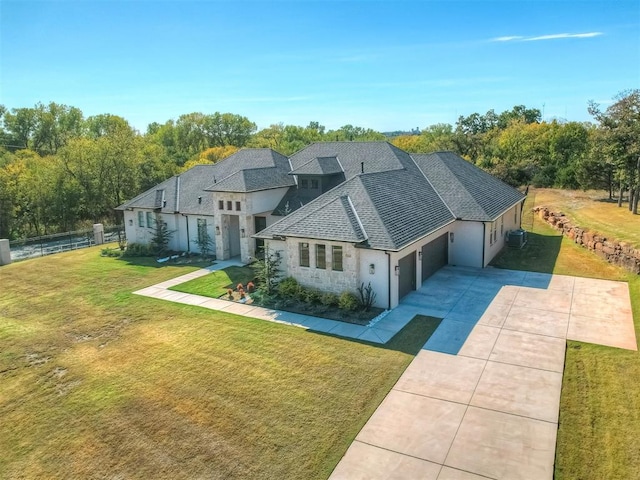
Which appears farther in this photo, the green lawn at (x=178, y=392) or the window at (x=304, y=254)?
the window at (x=304, y=254)

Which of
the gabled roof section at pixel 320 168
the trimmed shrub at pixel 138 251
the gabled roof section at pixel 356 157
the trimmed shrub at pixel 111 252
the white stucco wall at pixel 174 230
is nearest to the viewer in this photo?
the gabled roof section at pixel 320 168

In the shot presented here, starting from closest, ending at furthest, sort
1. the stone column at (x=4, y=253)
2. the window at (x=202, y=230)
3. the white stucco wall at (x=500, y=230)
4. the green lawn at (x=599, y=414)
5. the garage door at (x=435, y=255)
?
the green lawn at (x=599, y=414)
the garage door at (x=435, y=255)
the white stucco wall at (x=500, y=230)
the window at (x=202, y=230)
the stone column at (x=4, y=253)

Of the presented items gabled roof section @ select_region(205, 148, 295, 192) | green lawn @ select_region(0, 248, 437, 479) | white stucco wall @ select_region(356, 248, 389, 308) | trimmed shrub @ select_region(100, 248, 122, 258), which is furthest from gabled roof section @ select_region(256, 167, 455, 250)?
trimmed shrub @ select_region(100, 248, 122, 258)

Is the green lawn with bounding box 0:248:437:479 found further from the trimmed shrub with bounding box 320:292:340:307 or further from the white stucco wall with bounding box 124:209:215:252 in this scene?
the white stucco wall with bounding box 124:209:215:252

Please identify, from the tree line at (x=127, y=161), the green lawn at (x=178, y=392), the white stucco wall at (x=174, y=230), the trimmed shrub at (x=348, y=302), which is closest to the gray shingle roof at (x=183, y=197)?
the white stucco wall at (x=174, y=230)

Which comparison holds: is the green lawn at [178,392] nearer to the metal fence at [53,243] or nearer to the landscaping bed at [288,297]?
the landscaping bed at [288,297]

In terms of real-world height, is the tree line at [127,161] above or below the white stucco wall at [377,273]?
above

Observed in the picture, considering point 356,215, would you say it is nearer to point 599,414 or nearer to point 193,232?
point 599,414

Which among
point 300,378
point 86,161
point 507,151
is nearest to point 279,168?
point 300,378
